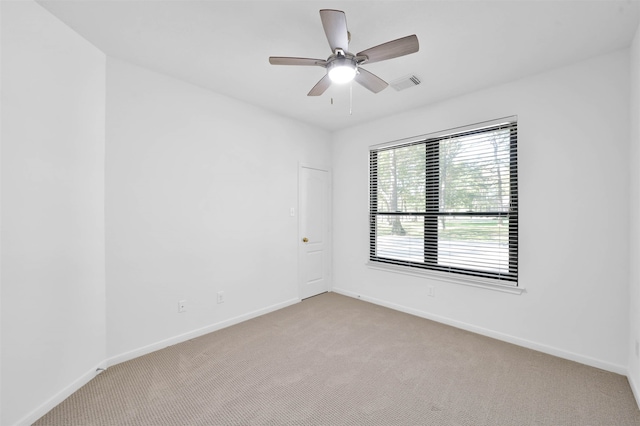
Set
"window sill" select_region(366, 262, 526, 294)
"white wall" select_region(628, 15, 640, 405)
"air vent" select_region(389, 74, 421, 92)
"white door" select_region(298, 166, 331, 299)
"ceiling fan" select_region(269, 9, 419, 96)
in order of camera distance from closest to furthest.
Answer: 1. "ceiling fan" select_region(269, 9, 419, 96)
2. "white wall" select_region(628, 15, 640, 405)
3. "air vent" select_region(389, 74, 421, 92)
4. "window sill" select_region(366, 262, 526, 294)
5. "white door" select_region(298, 166, 331, 299)

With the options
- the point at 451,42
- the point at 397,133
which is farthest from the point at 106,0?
the point at 397,133

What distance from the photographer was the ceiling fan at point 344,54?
161 cm

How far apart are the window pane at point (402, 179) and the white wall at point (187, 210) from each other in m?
1.38

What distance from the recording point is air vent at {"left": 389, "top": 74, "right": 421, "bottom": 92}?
2775 millimetres

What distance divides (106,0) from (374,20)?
180 cm

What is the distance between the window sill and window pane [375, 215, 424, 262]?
14 centimetres

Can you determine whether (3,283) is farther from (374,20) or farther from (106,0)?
(374,20)

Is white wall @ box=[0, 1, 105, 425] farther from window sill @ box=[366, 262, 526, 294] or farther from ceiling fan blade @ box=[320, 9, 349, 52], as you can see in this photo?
window sill @ box=[366, 262, 526, 294]

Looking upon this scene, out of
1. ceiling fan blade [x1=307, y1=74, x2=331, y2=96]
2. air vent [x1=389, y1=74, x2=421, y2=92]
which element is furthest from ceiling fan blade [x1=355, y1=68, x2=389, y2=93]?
air vent [x1=389, y1=74, x2=421, y2=92]

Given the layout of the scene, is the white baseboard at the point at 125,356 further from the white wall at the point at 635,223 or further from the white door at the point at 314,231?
the white wall at the point at 635,223

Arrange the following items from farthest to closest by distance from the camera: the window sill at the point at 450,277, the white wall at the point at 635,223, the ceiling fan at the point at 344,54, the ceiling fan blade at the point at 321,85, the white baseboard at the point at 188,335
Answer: the window sill at the point at 450,277 → the white baseboard at the point at 188,335 → the ceiling fan blade at the point at 321,85 → the white wall at the point at 635,223 → the ceiling fan at the point at 344,54

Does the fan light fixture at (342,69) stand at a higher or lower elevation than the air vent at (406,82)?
lower

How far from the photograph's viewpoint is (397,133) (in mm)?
3840

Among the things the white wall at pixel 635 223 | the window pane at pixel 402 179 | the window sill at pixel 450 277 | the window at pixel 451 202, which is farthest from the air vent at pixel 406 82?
the window sill at pixel 450 277
